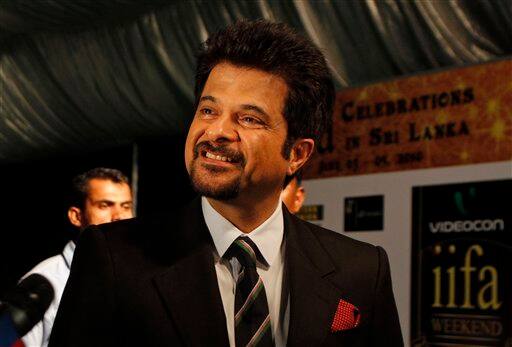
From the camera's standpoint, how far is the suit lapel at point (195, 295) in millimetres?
1188

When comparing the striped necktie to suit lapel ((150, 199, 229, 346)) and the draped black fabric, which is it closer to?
suit lapel ((150, 199, 229, 346))

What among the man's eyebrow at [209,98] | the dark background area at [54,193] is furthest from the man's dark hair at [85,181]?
the man's eyebrow at [209,98]

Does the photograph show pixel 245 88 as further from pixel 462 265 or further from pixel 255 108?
pixel 462 265

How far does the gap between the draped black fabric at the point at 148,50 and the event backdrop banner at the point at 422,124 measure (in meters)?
0.10

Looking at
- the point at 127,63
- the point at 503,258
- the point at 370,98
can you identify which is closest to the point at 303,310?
the point at 503,258

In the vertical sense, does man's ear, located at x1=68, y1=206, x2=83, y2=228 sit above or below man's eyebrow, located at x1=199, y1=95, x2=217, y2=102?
above

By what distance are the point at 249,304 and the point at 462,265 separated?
1738 mm

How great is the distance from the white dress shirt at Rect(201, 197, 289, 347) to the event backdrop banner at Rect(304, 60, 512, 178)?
160cm

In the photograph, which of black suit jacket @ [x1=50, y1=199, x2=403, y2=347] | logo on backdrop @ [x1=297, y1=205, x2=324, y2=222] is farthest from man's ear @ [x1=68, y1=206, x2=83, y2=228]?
black suit jacket @ [x1=50, y1=199, x2=403, y2=347]

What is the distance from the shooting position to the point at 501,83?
2.78 meters

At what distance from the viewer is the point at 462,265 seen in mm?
2801

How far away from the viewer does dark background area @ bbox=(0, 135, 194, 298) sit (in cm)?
421

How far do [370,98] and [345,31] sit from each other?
39cm

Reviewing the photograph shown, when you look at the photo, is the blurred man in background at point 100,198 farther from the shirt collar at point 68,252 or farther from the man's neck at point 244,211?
the man's neck at point 244,211
